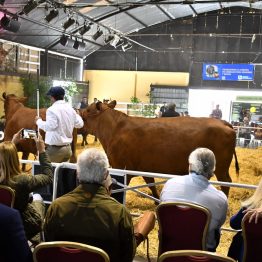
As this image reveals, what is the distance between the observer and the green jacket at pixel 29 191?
307cm

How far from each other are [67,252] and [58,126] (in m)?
3.45

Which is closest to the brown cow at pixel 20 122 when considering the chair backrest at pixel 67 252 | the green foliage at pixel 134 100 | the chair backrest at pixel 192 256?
the chair backrest at pixel 67 252

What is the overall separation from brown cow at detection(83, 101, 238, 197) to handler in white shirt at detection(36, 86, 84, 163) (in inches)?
39.7

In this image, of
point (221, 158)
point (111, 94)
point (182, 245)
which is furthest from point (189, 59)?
point (182, 245)

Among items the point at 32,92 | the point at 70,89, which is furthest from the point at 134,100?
the point at 32,92

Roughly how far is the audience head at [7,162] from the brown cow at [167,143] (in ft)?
10.5

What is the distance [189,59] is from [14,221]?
2129 centimetres

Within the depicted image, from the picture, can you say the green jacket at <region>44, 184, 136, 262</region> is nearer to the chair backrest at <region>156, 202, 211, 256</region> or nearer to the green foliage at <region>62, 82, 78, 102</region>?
the chair backrest at <region>156, 202, 211, 256</region>

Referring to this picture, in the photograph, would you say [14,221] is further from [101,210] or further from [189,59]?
[189,59]

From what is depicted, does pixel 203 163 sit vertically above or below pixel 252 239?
above

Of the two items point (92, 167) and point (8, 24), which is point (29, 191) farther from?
point (8, 24)

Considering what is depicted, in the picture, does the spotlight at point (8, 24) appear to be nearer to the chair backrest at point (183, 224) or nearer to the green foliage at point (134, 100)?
the green foliage at point (134, 100)

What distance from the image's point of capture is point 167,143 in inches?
238

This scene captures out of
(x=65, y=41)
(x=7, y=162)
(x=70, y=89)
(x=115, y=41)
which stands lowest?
(x=7, y=162)
